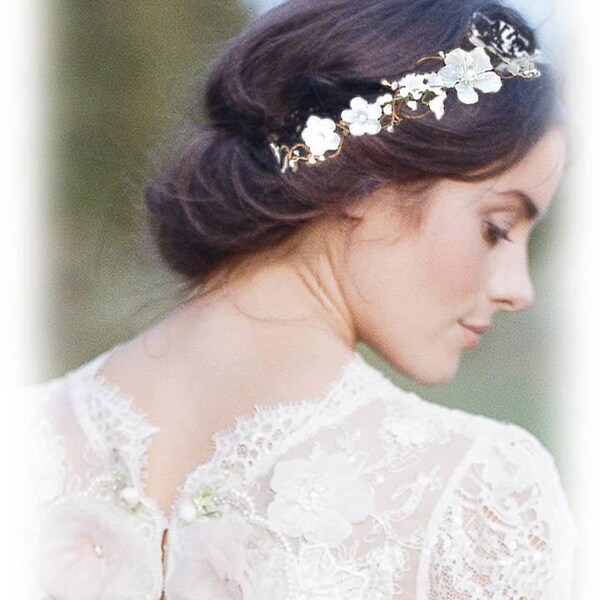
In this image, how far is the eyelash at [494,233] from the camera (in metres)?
2.02

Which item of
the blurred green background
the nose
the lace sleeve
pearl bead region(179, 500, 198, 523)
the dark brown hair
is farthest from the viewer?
the blurred green background

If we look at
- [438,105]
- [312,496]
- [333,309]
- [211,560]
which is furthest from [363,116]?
[211,560]

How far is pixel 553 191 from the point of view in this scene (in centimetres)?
213

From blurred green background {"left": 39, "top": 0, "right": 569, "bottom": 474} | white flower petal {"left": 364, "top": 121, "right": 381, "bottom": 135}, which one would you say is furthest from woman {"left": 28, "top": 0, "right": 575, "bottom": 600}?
blurred green background {"left": 39, "top": 0, "right": 569, "bottom": 474}

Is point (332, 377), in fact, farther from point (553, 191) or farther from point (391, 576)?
point (553, 191)

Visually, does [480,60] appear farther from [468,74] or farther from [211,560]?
[211,560]

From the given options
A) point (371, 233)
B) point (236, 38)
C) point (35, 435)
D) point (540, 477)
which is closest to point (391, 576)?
point (540, 477)

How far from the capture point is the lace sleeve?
169cm

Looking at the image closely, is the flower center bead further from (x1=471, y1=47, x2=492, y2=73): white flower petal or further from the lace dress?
(x1=471, y1=47, x2=492, y2=73): white flower petal

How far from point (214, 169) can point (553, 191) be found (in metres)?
0.67

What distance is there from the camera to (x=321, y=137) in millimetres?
2027

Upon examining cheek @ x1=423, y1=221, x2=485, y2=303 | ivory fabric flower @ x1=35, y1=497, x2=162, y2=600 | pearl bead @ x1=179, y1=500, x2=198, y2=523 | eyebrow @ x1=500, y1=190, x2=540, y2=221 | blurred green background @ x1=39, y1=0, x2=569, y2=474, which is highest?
eyebrow @ x1=500, y1=190, x2=540, y2=221

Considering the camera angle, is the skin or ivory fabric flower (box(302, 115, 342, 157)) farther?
ivory fabric flower (box(302, 115, 342, 157))

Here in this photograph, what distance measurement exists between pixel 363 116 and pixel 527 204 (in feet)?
1.17
